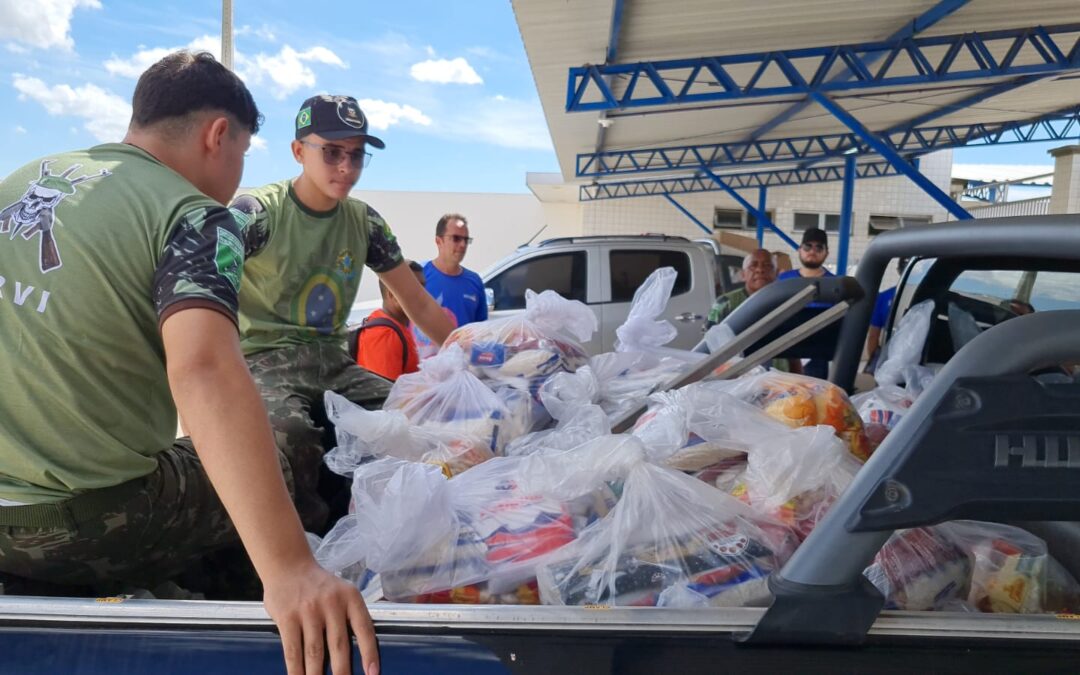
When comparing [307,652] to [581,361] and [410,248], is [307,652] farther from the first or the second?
[410,248]

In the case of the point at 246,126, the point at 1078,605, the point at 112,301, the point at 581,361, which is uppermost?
the point at 246,126

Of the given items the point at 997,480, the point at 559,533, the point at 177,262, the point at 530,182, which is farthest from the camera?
the point at 530,182

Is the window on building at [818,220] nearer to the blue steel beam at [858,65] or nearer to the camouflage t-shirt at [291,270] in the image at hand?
the blue steel beam at [858,65]

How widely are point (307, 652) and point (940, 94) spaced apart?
1463 centimetres

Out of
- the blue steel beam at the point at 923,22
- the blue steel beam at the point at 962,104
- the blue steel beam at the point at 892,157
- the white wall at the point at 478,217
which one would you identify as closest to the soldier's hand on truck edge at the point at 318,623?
the blue steel beam at the point at 923,22

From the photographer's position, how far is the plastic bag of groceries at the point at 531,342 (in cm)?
251

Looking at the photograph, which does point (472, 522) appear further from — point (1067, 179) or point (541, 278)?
point (1067, 179)

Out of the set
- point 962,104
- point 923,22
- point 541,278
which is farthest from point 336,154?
point 962,104

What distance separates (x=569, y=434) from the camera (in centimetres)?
195

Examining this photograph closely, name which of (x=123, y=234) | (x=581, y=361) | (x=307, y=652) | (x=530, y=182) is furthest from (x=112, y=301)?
(x=530, y=182)

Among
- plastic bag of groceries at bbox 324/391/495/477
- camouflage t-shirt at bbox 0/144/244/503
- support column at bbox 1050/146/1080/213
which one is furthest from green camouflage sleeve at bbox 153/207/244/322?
support column at bbox 1050/146/1080/213

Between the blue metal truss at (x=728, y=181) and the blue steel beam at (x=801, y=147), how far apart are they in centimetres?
127

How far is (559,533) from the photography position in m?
1.46

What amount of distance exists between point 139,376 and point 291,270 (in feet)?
3.10
